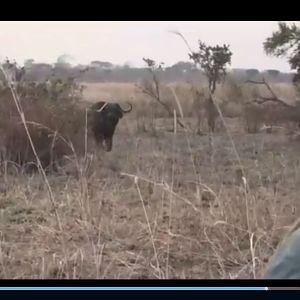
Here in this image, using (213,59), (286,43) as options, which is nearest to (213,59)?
(213,59)

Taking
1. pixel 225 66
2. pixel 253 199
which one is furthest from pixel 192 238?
pixel 225 66

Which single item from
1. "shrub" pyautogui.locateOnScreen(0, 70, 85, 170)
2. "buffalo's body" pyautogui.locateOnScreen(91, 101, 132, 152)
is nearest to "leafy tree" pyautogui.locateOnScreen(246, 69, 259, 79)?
"buffalo's body" pyautogui.locateOnScreen(91, 101, 132, 152)

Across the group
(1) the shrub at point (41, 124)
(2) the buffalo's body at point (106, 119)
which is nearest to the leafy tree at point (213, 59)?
(2) the buffalo's body at point (106, 119)

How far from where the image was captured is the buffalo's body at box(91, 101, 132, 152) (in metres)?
2.22

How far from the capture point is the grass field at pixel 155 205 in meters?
2.20

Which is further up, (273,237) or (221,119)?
(221,119)

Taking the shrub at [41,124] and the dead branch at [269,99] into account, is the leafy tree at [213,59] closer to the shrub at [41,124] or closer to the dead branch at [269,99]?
the dead branch at [269,99]

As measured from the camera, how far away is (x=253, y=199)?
7.29 feet

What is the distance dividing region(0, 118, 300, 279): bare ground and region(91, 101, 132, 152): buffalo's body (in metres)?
0.03

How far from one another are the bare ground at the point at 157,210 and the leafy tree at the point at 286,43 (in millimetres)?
244

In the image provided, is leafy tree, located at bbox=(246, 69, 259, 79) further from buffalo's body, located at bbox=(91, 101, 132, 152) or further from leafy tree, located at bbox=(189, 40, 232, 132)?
buffalo's body, located at bbox=(91, 101, 132, 152)
